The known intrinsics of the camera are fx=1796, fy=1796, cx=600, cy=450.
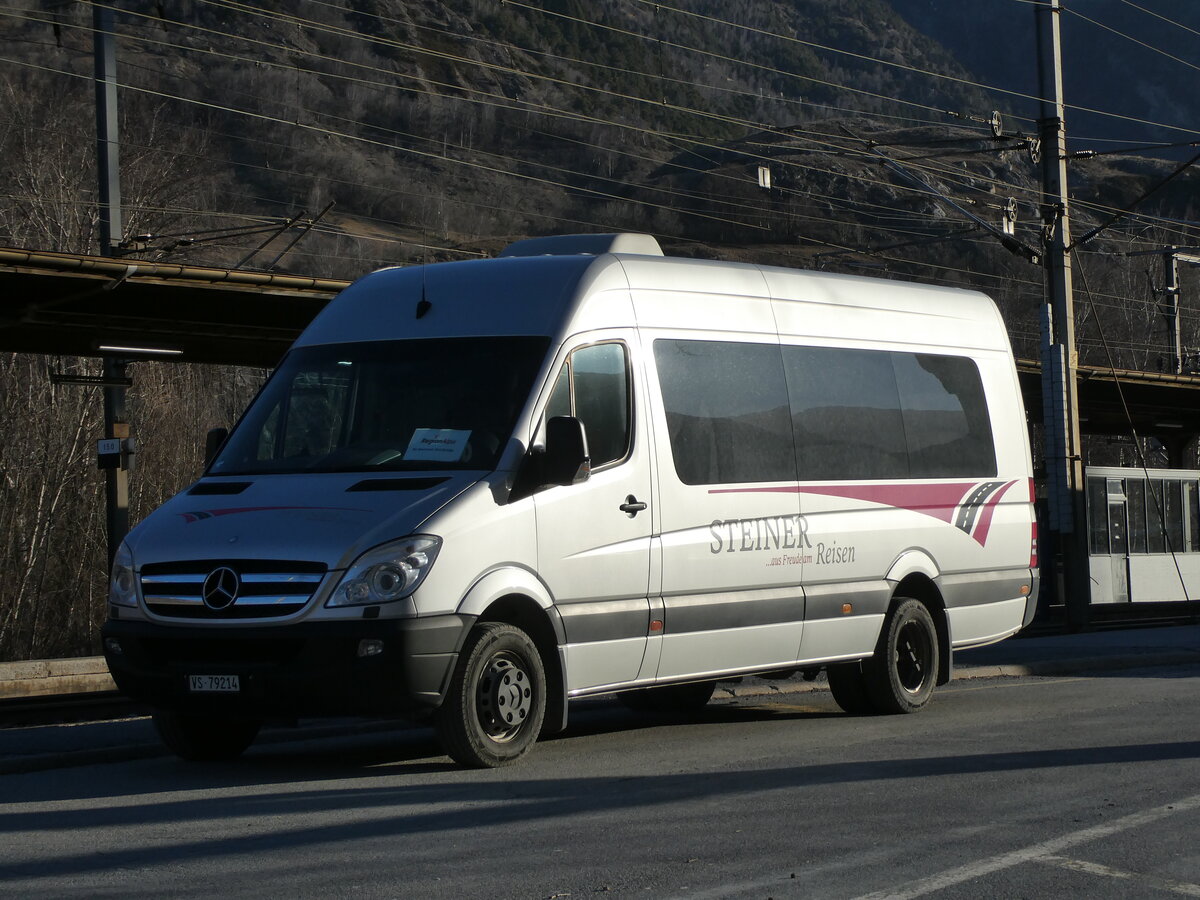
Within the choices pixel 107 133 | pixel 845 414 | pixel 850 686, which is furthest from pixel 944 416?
pixel 107 133

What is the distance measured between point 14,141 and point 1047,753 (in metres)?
36.5

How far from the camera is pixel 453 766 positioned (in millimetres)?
9164

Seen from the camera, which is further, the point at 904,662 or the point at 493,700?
the point at 904,662

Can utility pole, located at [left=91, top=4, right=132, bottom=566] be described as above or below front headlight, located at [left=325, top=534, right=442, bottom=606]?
above

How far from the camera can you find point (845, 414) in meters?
11.8

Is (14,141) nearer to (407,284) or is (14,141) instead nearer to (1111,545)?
(1111,545)

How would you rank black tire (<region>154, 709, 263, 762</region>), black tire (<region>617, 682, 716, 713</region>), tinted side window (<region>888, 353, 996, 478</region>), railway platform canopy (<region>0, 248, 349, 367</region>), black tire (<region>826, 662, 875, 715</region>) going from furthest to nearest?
railway platform canopy (<region>0, 248, 349, 367</region>) < black tire (<region>617, 682, 716, 713</region>) < tinted side window (<region>888, 353, 996, 478</region>) < black tire (<region>826, 662, 875, 715</region>) < black tire (<region>154, 709, 263, 762</region>)

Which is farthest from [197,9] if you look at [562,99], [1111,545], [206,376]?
[1111,545]

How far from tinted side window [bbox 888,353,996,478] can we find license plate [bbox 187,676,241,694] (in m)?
5.38

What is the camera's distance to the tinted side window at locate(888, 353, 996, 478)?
40.7 ft

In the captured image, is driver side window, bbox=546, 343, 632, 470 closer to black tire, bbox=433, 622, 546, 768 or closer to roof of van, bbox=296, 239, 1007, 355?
roof of van, bbox=296, 239, 1007, 355

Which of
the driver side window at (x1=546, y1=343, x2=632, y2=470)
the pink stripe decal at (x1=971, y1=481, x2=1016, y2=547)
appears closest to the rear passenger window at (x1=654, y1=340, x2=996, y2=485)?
the pink stripe decal at (x1=971, y1=481, x2=1016, y2=547)

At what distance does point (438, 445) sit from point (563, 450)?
68 cm

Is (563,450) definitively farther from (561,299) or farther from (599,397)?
(561,299)
